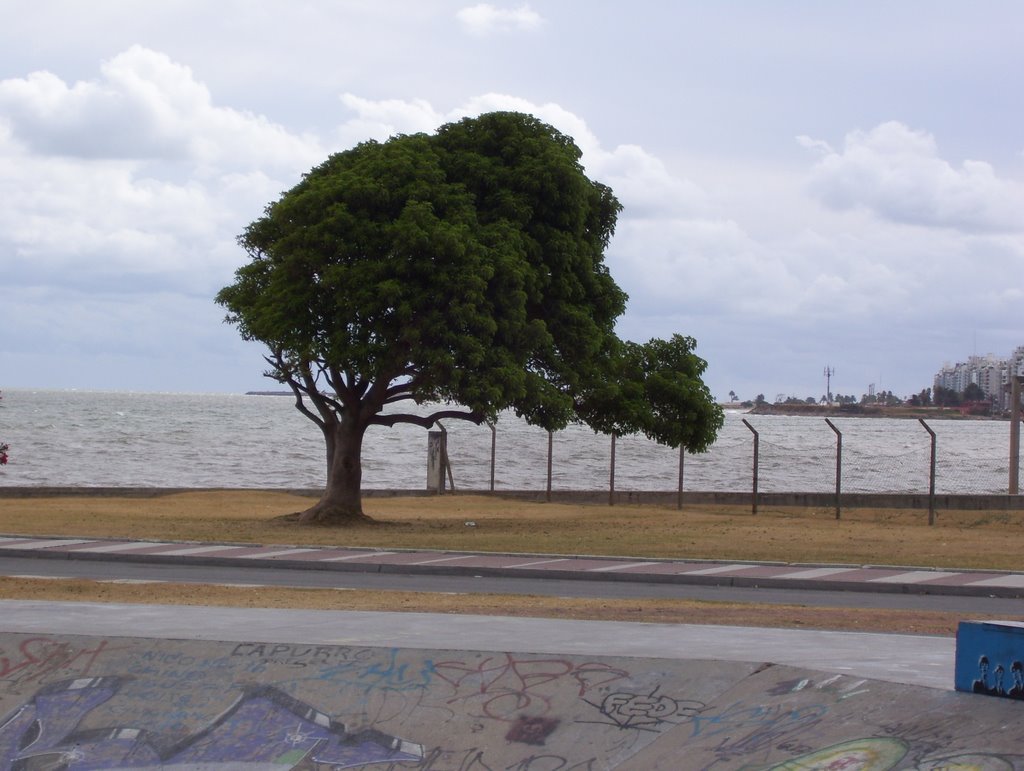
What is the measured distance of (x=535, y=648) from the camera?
870 cm

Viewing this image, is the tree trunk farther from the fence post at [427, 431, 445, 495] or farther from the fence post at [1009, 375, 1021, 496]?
the fence post at [1009, 375, 1021, 496]

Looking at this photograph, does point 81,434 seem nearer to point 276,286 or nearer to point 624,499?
point 624,499

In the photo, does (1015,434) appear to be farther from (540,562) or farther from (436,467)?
(540,562)

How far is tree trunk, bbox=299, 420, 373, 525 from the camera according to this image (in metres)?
25.1

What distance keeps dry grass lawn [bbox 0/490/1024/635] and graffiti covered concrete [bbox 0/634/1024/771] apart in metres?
4.11

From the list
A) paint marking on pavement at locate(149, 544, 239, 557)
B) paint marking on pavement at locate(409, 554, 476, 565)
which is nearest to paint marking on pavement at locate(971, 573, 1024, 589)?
paint marking on pavement at locate(409, 554, 476, 565)

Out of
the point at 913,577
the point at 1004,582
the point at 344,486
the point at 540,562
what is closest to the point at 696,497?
the point at 344,486

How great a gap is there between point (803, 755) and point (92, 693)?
4.45 m

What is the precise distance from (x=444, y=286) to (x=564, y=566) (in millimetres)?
6622

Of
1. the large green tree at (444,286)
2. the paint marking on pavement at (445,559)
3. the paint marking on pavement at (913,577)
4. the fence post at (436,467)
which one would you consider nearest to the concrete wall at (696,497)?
the fence post at (436,467)

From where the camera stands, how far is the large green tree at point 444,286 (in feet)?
73.7

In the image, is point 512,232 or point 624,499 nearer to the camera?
point 512,232

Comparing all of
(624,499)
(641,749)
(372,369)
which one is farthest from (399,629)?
(624,499)

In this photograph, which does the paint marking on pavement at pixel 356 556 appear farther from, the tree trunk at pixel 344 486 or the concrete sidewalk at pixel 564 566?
the tree trunk at pixel 344 486
